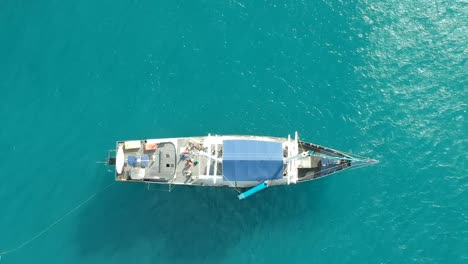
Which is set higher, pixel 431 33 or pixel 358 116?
pixel 431 33

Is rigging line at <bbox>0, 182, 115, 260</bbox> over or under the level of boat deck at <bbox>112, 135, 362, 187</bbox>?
under

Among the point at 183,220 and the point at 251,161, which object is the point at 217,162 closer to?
the point at 251,161

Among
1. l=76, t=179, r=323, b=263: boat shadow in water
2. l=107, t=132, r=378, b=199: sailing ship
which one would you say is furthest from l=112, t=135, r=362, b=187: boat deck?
l=76, t=179, r=323, b=263: boat shadow in water

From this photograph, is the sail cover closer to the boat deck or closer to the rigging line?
the boat deck

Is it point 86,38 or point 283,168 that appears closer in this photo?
point 283,168

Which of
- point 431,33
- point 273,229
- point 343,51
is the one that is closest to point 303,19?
point 343,51

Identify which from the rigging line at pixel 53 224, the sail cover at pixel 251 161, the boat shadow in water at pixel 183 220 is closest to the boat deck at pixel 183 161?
the sail cover at pixel 251 161

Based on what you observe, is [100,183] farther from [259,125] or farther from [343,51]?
[343,51]

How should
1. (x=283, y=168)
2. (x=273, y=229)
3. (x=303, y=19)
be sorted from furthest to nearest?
1. (x=303, y=19)
2. (x=273, y=229)
3. (x=283, y=168)

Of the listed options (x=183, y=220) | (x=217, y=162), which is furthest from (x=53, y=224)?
(x=217, y=162)
